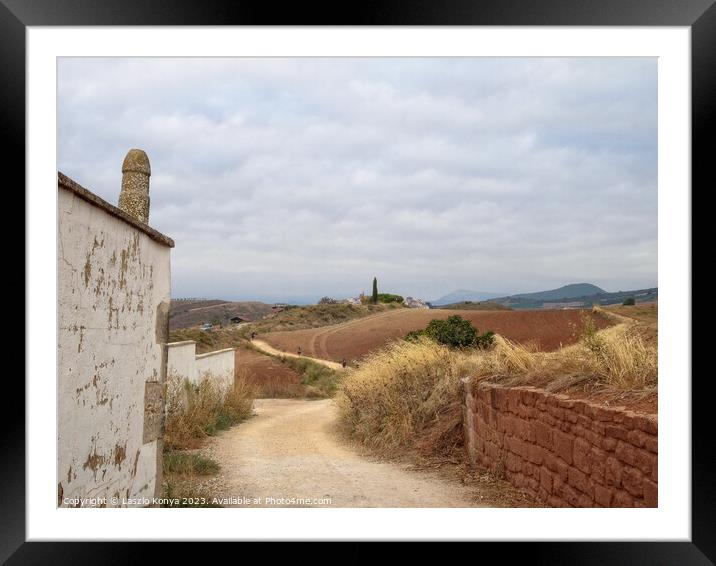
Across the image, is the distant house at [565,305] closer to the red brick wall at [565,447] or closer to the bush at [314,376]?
the red brick wall at [565,447]

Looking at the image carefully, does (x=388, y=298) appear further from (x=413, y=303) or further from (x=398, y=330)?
(x=398, y=330)

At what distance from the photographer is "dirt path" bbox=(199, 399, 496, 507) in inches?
243

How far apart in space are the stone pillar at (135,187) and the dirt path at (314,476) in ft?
10.3

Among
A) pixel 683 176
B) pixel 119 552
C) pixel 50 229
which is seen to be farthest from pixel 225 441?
pixel 683 176

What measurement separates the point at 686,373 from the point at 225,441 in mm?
7651

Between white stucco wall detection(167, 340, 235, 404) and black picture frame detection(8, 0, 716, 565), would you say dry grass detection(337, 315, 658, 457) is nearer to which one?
black picture frame detection(8, 0, 716, 565)

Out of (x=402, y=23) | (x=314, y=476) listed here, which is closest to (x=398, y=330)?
(x=314, y=476)

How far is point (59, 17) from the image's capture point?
3998mm

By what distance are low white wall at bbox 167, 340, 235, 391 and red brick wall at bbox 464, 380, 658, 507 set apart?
617cm

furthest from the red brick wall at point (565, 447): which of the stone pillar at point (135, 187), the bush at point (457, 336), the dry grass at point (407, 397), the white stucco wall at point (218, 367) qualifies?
the white stucco wall at point (218, 367)

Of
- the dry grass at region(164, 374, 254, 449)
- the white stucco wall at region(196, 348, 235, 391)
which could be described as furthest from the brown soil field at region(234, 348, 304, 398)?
the dry grass at region(164, 374, 254, 449)

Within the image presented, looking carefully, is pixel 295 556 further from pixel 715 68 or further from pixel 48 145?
pixel 715 68

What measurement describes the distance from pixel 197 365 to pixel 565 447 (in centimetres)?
947

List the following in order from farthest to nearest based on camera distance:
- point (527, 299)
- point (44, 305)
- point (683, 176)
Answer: point (527, 299)
point (683, 176)
point (44, 305)
